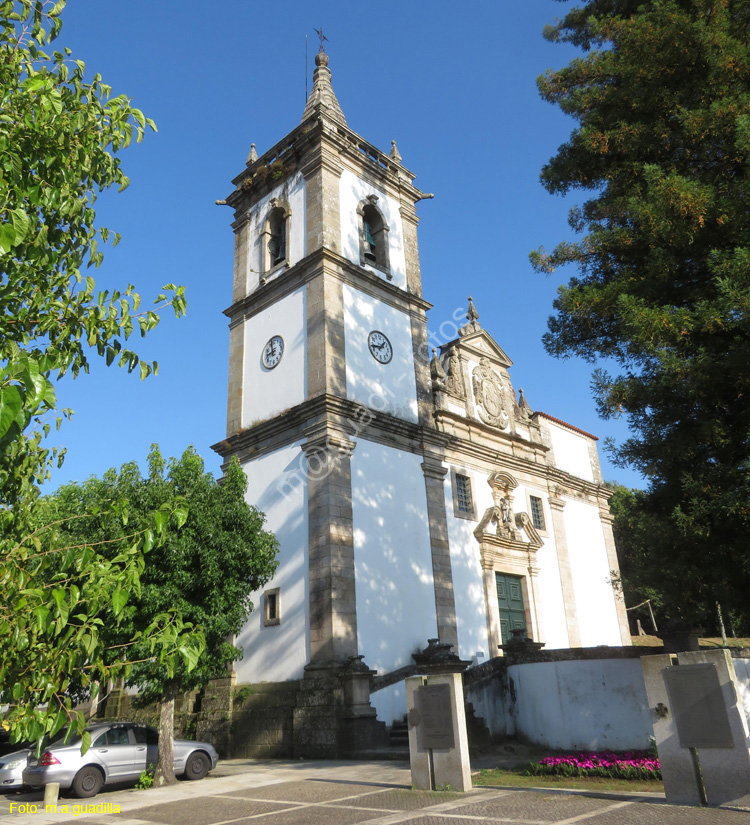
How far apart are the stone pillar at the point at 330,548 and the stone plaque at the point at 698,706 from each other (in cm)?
935

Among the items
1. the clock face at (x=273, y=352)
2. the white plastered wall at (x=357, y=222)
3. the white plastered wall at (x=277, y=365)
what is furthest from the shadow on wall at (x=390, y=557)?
the white plastered wall at (x=357, y=222)

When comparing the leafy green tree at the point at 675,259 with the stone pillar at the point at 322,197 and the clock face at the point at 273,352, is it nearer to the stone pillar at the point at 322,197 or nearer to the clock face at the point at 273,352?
the stone pillar at the point at 322,197

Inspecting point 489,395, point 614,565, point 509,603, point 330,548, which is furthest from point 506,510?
point 330,548

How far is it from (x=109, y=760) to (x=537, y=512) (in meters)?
16.0

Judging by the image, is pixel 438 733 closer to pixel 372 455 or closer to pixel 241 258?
pixel 372 455

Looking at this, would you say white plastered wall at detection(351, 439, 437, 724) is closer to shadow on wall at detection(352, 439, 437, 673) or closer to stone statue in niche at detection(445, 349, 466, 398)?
shadow on wall at detection(352, 439, 437, 673)

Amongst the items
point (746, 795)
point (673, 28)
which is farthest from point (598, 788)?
point (673, 28)

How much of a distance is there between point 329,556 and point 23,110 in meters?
13.1

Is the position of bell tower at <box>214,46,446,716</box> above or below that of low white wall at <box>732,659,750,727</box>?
above

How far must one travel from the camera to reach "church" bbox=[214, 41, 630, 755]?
1700 centimetres

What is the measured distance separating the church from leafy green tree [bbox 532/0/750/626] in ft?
25.8

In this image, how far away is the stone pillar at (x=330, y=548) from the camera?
52.1 feet

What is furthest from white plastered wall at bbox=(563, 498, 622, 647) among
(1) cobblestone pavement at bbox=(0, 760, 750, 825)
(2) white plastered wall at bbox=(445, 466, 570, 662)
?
(1) cobblestone pavement at bbox=(0, 760, 750, 825)

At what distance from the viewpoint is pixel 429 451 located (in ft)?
66.7
